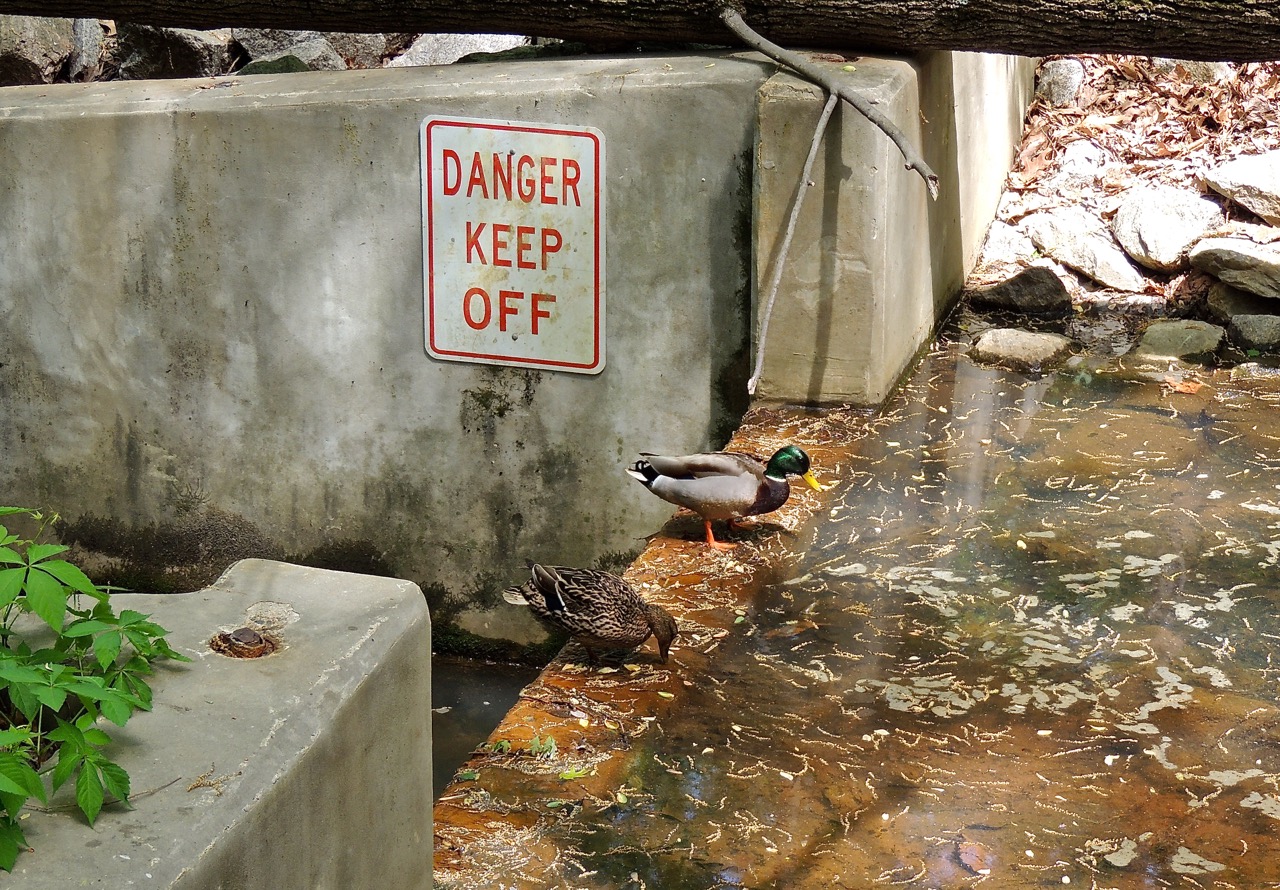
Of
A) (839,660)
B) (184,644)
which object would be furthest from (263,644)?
(839,660)

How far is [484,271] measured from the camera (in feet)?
23.4

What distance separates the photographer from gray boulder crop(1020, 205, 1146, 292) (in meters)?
8.16

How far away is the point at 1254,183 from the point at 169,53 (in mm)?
7323

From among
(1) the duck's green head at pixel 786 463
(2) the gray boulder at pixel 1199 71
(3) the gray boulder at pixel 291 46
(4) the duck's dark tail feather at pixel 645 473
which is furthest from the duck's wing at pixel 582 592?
(2) the gray boulder at pixel 1199 71

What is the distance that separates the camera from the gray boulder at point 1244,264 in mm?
7434

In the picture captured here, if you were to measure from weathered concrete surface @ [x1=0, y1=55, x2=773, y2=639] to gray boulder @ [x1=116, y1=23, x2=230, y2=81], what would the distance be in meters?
2.40

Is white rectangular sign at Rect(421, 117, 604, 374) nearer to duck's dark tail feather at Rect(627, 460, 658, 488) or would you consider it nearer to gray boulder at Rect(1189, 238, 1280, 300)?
duck's dark tail feather at Rect(627, 460, 658, 488)

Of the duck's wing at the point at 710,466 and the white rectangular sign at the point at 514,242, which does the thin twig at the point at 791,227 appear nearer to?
the duck's wing at the point at 710,466

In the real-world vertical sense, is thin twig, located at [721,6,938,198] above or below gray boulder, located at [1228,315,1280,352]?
above

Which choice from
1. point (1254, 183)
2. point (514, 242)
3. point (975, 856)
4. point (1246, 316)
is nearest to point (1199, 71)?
point (1254, 183)

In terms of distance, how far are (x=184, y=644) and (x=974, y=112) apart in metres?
6.48

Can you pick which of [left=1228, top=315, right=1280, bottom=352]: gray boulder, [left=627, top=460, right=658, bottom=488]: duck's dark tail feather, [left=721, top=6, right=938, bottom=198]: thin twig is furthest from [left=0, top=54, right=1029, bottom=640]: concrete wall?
[left=1228, top=315, right=1280, bottom=352]: gray boulder

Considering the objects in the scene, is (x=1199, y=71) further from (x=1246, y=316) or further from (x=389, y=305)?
(x=389, y=305)

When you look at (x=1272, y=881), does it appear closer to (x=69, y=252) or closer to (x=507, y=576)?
(x=507, y=576)
